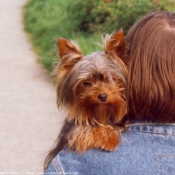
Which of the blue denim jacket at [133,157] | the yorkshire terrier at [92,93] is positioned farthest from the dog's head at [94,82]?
the blue denim jacket at [133,157]

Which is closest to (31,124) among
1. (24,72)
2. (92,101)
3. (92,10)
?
(24,72)

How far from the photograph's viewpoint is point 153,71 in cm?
189

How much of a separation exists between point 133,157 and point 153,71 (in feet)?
1.13

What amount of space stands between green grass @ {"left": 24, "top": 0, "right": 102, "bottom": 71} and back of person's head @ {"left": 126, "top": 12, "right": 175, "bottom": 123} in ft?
16.6

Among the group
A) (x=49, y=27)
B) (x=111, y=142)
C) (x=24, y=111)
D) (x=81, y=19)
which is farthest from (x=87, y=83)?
(x=49, y=27)

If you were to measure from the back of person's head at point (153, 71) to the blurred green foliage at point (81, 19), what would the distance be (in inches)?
171

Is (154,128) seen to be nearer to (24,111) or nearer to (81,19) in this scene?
(24,111)

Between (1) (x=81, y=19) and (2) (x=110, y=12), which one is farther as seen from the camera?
(1) (x=81, y=19)

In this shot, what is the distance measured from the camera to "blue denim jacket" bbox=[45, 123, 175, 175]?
1952 mm

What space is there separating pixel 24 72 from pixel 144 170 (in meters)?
6.72

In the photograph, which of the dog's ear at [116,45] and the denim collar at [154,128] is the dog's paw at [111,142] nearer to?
the denim collar at [154,128]

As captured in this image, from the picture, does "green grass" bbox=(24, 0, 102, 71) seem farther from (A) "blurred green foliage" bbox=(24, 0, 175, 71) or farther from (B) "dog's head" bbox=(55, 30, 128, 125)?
(B) "dog's head" bbox=(55, 30, 128, 125)

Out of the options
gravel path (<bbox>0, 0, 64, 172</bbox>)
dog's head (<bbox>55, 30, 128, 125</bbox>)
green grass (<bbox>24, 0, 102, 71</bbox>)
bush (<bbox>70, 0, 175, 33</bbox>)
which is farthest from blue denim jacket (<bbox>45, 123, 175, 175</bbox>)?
bush (<bbox>70, 0, 175, 33</bbox>)

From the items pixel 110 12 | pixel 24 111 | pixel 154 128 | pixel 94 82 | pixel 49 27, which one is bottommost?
pixel 49 27
